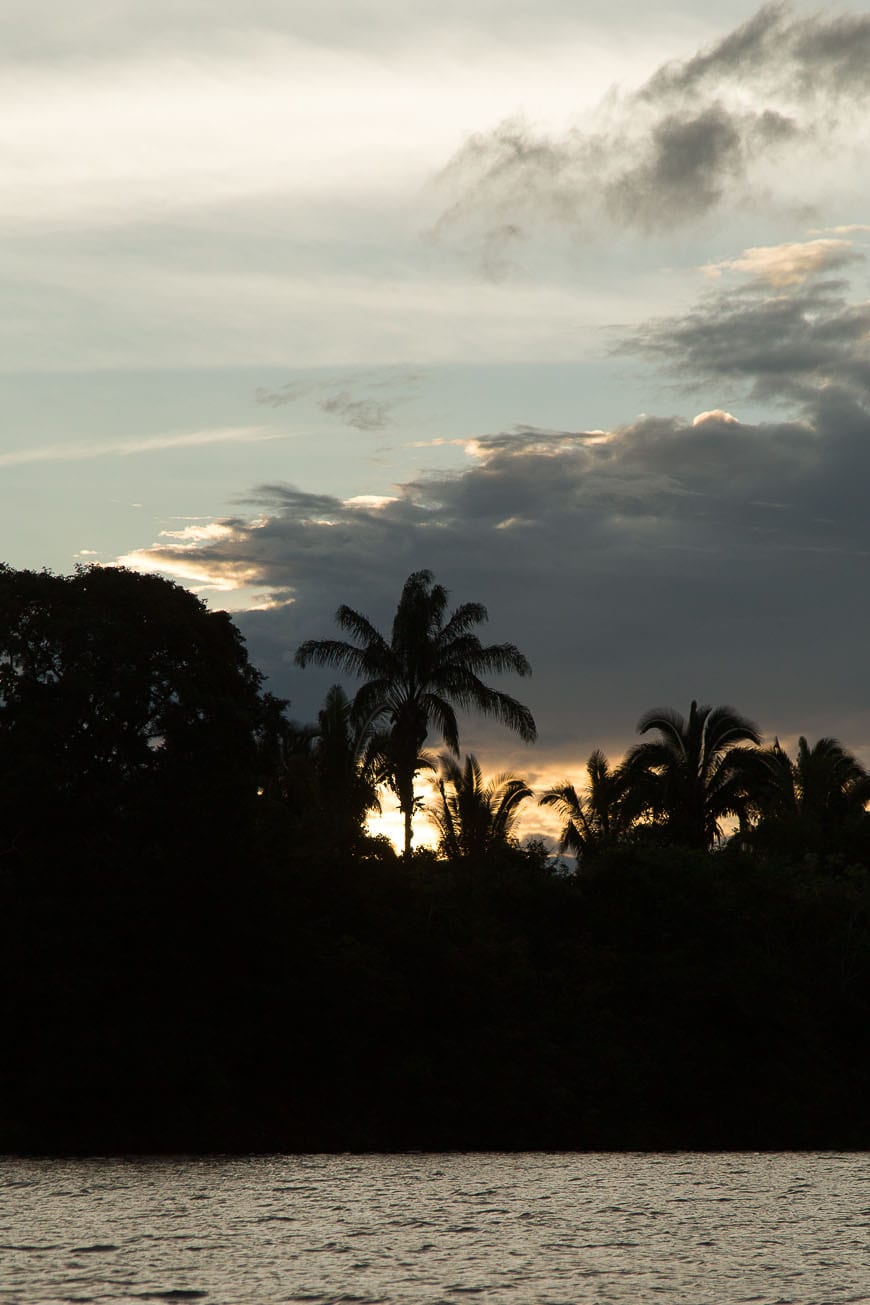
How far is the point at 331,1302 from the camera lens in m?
6.72

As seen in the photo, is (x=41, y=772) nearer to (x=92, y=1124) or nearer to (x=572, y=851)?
(x=92, y=1124)

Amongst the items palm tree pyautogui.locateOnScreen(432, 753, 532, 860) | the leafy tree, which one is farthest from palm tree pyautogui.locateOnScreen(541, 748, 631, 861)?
the leafy tree

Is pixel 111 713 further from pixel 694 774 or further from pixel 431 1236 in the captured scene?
pixel 694 774

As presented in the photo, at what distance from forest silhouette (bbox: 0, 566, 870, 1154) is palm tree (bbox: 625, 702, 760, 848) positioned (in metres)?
3.42

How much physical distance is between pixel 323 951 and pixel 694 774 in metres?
22.0

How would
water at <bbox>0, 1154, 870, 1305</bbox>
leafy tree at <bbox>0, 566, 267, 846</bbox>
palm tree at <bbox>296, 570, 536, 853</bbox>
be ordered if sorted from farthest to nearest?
palm tree at <bbox>296, 570, 536, 853</bbox>
leafy tree at <bbox>0, 566, 267, 846</bbox>
water at <bbox>0, 1154, 870, 1305</bbox>

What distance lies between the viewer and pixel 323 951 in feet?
79.8

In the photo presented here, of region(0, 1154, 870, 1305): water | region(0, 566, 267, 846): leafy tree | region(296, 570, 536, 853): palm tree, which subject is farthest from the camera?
region(296, 570, 536, 853): palm tree

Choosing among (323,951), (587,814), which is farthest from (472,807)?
(323,951)

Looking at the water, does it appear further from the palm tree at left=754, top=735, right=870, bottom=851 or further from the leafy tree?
the palm tree at left=754, top=735, right=870, bottom=851

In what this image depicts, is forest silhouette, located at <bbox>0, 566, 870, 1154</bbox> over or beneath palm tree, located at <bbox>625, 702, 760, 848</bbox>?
beneath

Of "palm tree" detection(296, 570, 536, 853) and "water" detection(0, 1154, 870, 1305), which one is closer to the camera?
"water" detection(0, 1154, 870, 1305)

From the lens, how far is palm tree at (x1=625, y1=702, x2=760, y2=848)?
144 ft

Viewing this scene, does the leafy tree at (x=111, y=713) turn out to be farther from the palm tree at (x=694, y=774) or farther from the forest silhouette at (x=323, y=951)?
the palm tree at (x=694, y=774)
